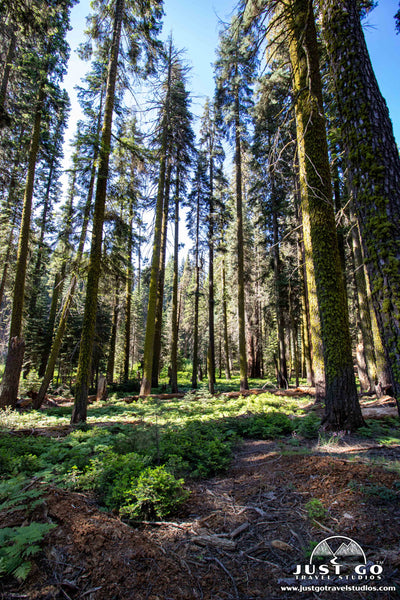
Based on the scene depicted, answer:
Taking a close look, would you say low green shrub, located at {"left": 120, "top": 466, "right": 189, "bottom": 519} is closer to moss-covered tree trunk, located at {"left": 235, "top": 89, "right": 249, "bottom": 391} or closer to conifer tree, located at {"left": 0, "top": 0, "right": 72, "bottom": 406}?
conifer tree, located at {"left": 0, "top": 0, "right": 72, "bottom": 406}

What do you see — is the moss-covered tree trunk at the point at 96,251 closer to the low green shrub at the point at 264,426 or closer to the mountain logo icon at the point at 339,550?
the low green shrub at the point at 264,426

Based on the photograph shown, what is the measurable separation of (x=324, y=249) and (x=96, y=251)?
20.8 ft

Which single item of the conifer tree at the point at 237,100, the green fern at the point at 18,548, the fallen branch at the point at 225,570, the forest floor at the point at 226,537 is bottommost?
the fallen branch at the point at 225,570

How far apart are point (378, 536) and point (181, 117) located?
17.5 meters

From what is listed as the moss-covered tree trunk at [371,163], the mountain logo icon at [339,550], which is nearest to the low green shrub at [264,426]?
the mountain logo icon at [339,550]

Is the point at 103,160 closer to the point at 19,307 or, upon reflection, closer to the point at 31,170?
the point at 31,170

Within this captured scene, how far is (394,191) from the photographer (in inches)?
102

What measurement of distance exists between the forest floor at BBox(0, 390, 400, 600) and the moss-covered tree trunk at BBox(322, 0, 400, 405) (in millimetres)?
1237

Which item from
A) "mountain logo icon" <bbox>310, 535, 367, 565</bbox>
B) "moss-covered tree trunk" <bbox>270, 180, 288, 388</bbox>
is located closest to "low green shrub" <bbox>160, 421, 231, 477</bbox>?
"mountain logo icon" <bbox>310, 535, 367, 565</bbox>

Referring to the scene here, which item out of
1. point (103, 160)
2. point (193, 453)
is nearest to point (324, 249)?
point (193, 453)

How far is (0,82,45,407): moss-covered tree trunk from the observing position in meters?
9.87

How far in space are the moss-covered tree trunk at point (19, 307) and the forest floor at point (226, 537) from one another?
8665 millimetres

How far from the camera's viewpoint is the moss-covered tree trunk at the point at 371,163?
2518 mm

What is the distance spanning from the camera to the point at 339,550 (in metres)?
2.21
